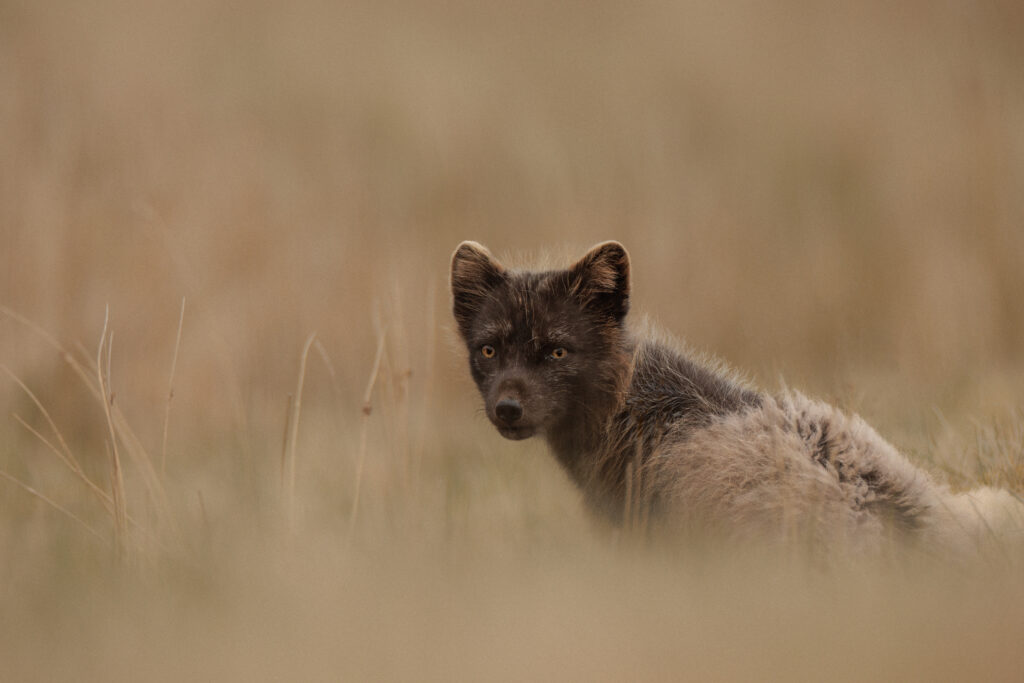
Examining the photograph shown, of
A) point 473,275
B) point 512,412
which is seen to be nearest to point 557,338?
point 512,412

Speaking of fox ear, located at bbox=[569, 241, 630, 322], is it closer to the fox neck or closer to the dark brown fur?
the dark brown fur

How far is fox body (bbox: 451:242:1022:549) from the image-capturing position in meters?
3.79

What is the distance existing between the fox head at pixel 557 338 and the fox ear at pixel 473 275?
0.05 m

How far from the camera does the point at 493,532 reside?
11.9ft

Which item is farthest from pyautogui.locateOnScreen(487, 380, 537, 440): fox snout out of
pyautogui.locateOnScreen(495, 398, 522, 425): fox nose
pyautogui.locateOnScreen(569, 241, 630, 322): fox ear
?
pyautogui.locateOnScreen(569, 241, 630, 322): fox ear

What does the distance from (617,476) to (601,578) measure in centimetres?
259

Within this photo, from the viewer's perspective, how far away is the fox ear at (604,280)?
16.1ft

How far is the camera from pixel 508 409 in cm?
462

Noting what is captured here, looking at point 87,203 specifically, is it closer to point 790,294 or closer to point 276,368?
point 276,368

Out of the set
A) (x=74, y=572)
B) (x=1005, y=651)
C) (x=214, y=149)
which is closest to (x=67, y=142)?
(x=214, y=149)

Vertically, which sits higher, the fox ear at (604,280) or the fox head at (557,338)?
the fox ear at (604,280)

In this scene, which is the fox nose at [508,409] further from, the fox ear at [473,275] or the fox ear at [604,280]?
the fox ear at [473,275]

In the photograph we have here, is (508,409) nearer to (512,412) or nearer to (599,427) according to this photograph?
(512,412)

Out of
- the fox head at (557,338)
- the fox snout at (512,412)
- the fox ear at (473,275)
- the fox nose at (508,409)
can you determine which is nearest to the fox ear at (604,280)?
the fox head at (557,338)
